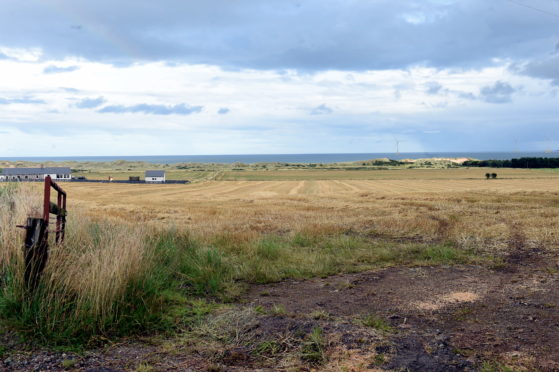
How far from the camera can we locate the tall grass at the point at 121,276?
23.7 feet

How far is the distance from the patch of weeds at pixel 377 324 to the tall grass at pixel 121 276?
9.47 ft

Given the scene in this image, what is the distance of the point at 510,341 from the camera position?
719 centimetres

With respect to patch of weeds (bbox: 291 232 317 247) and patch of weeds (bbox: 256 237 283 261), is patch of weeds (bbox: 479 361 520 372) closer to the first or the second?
patch of weeds (bbox: 256 237 283 261)

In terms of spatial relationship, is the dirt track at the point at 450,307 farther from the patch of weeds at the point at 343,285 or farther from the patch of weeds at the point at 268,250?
the patch of weeds at the point at 268,250

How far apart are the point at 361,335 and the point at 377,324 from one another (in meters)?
0.68

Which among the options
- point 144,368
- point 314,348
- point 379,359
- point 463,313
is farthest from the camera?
point 463,313

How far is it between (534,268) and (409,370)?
8.02 meters

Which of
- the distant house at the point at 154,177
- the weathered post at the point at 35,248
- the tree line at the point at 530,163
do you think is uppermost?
the tree line at the point at 530,163

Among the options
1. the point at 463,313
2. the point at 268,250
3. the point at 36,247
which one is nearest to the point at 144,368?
the point at 36,247

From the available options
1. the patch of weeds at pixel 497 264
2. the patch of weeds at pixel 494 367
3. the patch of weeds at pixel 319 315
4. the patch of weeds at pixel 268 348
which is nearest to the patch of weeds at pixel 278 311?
the patch of weeds at pixel 319 315

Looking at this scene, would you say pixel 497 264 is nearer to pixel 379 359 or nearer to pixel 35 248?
pixel 379 359

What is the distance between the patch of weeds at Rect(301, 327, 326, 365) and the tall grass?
224 cm

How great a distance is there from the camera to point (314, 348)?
6836 mm

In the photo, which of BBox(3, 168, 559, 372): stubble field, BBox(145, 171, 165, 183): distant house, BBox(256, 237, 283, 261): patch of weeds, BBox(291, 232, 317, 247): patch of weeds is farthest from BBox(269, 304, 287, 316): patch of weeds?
BBox(145, 171, 165, 183): distant house
